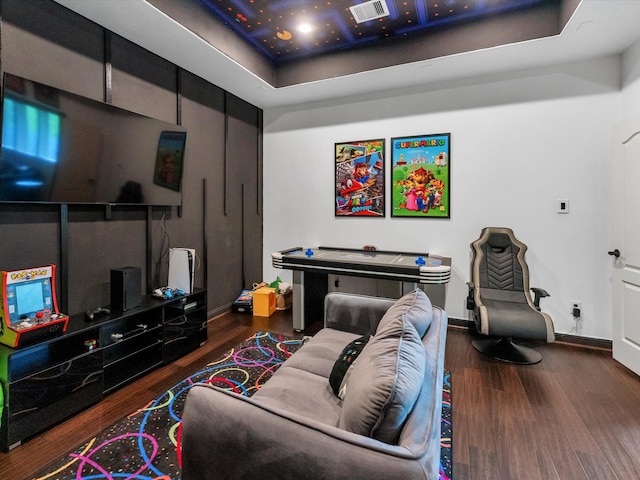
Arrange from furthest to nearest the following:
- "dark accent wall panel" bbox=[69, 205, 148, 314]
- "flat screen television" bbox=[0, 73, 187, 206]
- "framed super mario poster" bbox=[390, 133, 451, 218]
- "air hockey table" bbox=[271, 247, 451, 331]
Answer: "framed super mario poster" bbox=[390, 133, 451, 218] < "air hockey table" bbox=[271, 247, 451, 331] < "dark accent wall panel" bbox=[69, 205, 148, 314] < "flat screen television" bbox=[0, 73, 187, 206]

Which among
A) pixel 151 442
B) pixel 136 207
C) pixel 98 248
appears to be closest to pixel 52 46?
pixel 136 207

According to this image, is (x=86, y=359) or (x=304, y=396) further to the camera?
(x=86, y=359)

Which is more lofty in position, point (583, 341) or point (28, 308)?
point (28, 308)

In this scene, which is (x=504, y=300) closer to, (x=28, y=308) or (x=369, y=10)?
(x=369, y=10)

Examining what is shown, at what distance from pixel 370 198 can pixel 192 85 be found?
245cm

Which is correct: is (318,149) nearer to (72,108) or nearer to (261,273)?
(261,273)

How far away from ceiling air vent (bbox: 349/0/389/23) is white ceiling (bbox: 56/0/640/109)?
0.55 m

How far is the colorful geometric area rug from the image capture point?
1.64m

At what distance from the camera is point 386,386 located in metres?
1.05

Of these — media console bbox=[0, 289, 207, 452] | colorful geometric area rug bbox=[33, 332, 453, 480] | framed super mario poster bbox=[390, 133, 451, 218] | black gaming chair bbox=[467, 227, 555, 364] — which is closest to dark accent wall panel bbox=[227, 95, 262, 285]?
media console bbox=[0, 289, 207, 452]

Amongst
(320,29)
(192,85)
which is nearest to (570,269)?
(320,29)

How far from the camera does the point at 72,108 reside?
2355 mm

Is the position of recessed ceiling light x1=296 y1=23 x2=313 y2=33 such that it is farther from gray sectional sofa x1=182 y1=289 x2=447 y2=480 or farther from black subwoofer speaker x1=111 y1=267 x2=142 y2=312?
gray sectional sofa x1=182 y1=289 x2=447 y2=480

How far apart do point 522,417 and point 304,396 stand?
5.12 ft
